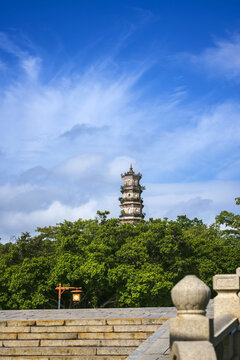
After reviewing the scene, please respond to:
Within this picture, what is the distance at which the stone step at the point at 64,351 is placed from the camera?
28.1 ft

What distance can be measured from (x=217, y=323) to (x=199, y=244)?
94.2 ft

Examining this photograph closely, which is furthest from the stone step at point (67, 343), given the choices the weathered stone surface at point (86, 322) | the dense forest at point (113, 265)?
the dense forest at point (113, 265)

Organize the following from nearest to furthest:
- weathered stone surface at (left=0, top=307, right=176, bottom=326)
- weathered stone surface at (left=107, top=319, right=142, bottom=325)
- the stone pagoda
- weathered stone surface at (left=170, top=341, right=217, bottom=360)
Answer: weathered stone surface at (left=170, top=341, right=217, bottom=360) < weathered stone surface at (left=107, top=319, right=142, bottom=325) < weathered stone surface at (left=0, top=307, right=176, bottom=326) < the stone pagoda

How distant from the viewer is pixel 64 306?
27.1 metres

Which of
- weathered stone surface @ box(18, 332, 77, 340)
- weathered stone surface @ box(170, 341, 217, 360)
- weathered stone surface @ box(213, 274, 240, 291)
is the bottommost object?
weathered stone surface @ box(18, 332, 77, 340)

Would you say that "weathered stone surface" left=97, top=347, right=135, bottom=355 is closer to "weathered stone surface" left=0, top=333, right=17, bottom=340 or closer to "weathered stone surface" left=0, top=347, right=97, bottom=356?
"weathered stone surface" left=0, top=347, right=97, bottom=356

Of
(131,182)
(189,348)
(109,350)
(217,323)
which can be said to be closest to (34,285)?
(109,350)

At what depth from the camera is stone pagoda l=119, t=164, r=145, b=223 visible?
2643 inches

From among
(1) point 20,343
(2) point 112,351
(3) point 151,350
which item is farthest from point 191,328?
(1) point 20,343

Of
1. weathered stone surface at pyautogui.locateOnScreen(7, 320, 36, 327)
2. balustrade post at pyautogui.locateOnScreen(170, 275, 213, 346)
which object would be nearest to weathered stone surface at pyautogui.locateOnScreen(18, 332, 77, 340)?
weathered stone surface at pyautogui.locateOnScreen(7, 320, 36, 327)

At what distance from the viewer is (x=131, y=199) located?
67.3 m

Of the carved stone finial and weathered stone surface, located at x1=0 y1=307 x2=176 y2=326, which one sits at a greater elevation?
the carved stone finial

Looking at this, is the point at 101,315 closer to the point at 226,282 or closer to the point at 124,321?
the point at 124,321

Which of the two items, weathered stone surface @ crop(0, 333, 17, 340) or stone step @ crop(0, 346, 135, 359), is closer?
stone step @ crop(0, 346, 135, 359)
